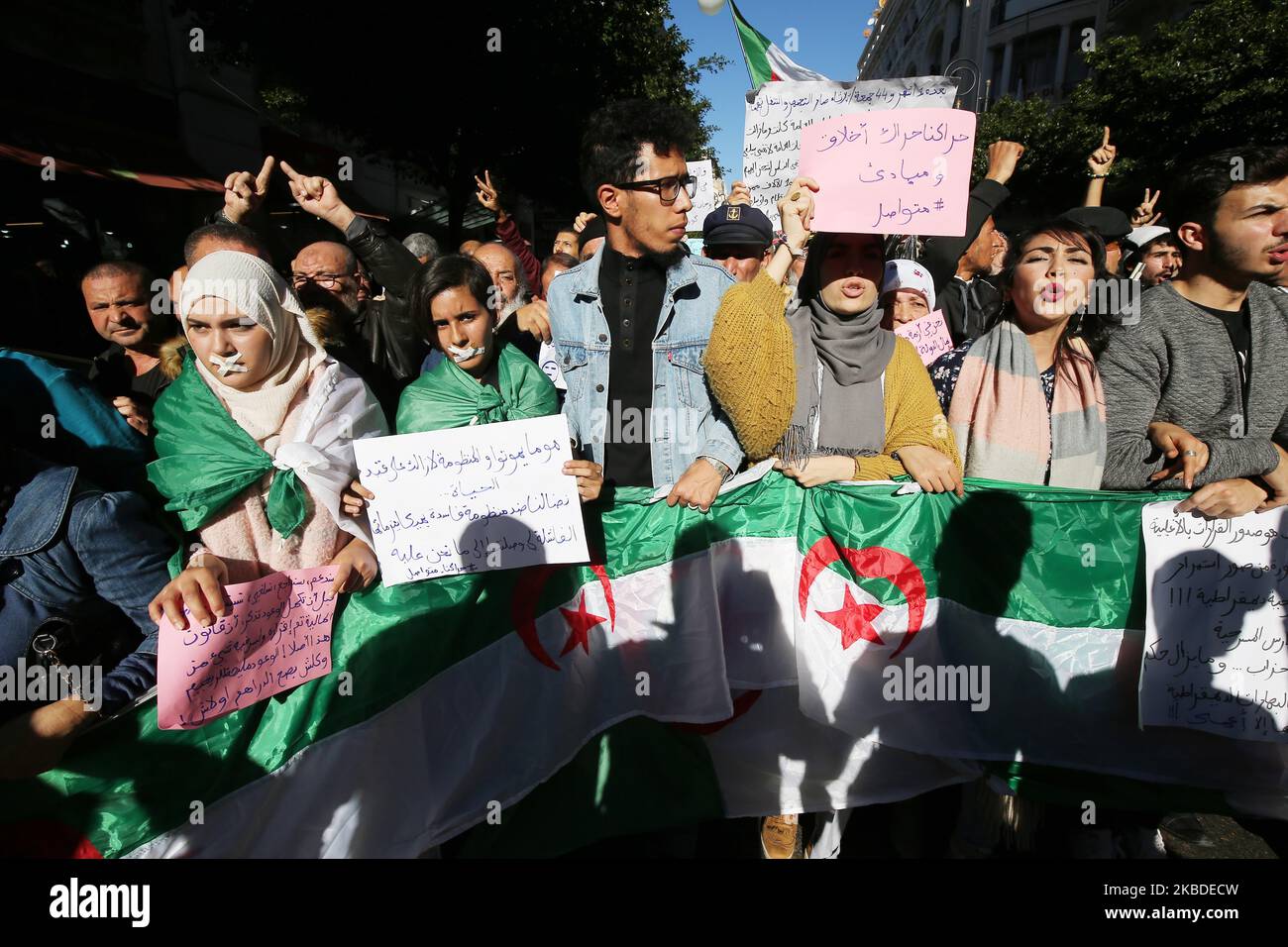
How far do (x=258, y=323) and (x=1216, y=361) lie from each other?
302cm

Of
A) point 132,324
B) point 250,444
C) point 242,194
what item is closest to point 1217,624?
point 250,444

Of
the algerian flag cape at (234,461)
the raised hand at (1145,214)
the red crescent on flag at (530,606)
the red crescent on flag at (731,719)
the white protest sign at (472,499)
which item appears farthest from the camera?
the raised hand at (1145,214)

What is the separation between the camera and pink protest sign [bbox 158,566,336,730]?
5.36 ft

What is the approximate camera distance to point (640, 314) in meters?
2.50

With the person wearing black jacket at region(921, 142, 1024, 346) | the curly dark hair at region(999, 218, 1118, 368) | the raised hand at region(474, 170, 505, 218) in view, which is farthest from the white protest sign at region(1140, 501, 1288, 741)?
the raised hand at region(474, 170, 505, 218)

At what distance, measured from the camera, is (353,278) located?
3.50 metres

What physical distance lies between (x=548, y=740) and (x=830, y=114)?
301cm

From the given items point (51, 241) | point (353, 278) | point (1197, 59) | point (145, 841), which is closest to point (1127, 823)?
point (145, 841)

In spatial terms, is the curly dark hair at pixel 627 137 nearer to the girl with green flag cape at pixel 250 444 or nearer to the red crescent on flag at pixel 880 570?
the girl with green flag cape at pixel 250 444

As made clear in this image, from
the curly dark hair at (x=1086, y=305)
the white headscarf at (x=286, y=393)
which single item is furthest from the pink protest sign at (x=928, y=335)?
the white headscarf at (x=286, y=393)

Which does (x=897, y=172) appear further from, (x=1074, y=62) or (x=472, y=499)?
(x=1074, y=62)

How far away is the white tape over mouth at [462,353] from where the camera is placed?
2.35m

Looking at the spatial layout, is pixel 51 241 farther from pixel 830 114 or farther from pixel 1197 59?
pixel 1197 59

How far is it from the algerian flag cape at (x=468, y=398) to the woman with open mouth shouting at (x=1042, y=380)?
61.0 inches
